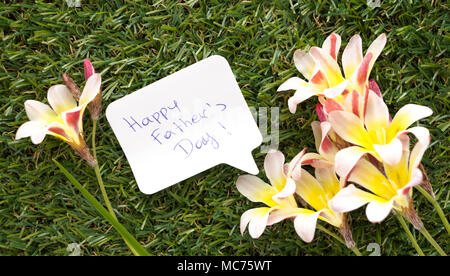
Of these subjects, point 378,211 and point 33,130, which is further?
point 33,130

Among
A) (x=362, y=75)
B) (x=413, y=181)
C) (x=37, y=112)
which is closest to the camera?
(x=413, y=181)

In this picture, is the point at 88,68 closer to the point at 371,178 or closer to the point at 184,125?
the point at 184,125

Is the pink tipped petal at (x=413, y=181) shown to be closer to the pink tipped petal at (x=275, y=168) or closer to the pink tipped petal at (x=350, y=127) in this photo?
the pink tipped petal at (x=350, y=127)

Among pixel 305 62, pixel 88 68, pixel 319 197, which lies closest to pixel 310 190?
pixel 319 197

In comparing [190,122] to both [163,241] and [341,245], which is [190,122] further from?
[341,245]

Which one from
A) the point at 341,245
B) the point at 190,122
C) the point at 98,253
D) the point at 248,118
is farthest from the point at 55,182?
the point at 341,245

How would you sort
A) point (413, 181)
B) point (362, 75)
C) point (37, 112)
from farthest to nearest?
point (37, 112) → point (362, 75) → point (413, 181)
